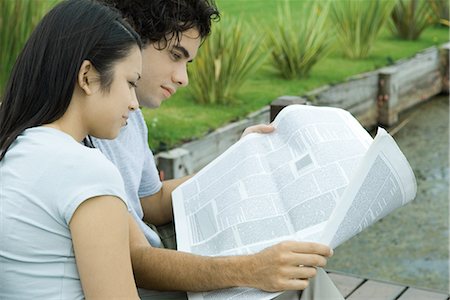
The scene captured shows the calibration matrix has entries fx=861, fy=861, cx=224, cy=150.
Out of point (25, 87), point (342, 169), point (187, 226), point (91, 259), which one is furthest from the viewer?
point (187, 226)

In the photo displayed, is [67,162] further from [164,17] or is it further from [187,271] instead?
[164,17]

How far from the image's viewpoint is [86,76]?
1.47 metres

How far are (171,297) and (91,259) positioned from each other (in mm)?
458

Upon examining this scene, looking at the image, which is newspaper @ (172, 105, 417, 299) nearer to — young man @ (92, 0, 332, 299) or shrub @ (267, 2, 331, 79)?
young man @ (92, 0, 332, 299)

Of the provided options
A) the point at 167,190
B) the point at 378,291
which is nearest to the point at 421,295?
the point at 378,291

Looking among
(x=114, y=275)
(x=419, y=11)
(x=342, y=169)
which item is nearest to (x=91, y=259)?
(x=114, y=275)

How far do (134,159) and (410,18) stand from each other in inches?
233

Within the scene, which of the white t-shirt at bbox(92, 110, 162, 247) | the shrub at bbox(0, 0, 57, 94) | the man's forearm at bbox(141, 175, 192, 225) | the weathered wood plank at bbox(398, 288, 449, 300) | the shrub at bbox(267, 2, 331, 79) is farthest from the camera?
the shrub at bbox(267, 2, 331, 79)

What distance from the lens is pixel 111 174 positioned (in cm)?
141

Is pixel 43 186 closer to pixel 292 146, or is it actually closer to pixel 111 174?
pixel 111 174

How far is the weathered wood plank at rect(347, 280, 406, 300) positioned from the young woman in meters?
1.43

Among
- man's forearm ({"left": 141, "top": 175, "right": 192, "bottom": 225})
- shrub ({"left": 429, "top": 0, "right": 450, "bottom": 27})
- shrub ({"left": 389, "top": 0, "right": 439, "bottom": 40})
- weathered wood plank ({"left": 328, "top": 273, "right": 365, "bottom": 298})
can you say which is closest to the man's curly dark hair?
man's forearm ({"left": 141, "top": 175, "right": 192, "bottom": 225})

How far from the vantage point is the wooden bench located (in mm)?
2701

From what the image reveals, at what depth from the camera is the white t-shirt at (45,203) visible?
4.58 feet
